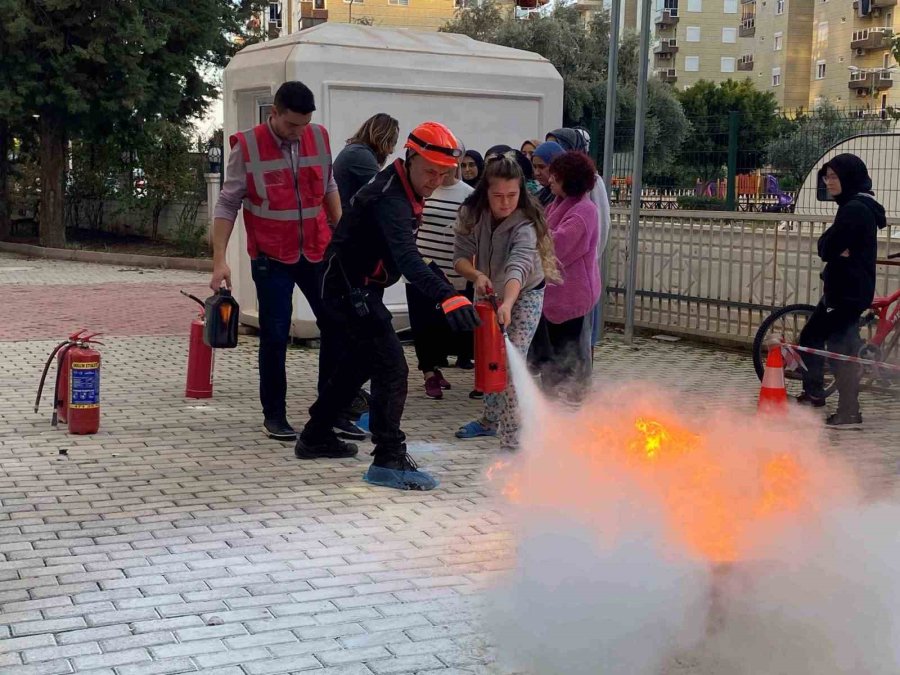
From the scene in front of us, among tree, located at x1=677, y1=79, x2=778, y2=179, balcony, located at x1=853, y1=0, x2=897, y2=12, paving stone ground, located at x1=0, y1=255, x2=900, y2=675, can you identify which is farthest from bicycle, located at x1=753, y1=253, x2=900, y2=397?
balcony, located at x1=853, y1=0, x2=897, y2=12

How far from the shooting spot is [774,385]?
7.81 metres

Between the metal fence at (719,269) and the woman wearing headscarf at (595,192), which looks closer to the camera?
the woman wearing headscarf at (595,192)

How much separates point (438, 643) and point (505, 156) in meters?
3.55

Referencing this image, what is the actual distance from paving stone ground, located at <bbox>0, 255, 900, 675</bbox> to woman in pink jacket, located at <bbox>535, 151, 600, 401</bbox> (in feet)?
2.54

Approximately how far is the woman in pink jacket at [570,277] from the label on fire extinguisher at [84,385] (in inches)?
114

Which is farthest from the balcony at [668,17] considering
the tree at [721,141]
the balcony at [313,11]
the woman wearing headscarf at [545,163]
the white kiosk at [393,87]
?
the woman wearing headscarf at [545,163]

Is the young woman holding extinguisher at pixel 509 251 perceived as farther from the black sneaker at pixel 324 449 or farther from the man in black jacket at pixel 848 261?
the man in black jacket at pixel 848 261

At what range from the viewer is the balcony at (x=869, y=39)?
274ft

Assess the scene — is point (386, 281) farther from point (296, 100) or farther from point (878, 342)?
point (878, 342)

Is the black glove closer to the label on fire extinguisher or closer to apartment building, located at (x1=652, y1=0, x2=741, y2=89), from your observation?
the label on fire extinguisher

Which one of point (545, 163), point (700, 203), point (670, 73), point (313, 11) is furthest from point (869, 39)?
point (545, 163)

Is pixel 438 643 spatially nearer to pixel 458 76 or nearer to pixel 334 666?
pixel 334 666

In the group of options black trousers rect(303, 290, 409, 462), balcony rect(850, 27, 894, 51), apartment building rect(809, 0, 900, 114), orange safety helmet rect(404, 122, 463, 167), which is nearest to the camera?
orange safety helmet rect(404, 122, 463, 167)

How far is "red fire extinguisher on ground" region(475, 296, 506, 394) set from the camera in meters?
5.90
